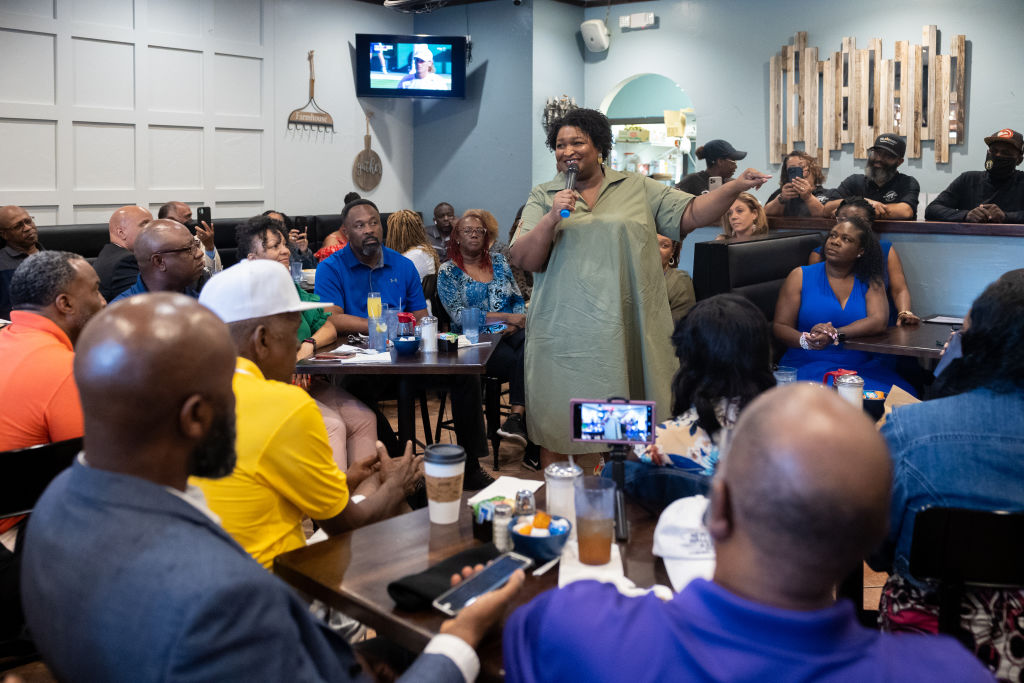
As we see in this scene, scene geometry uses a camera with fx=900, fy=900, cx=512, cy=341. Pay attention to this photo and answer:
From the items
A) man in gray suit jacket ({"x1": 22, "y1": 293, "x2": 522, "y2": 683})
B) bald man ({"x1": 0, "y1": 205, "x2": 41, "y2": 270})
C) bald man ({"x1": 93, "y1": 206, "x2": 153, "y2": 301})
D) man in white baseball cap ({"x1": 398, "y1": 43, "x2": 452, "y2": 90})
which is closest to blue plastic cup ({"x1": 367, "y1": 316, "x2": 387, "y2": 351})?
bald man ({"x1": 93, "y1": 206, "x2": 153, "y2": 301})

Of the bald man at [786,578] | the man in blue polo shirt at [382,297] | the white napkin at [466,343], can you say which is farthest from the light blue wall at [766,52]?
the bald man at [786,578]

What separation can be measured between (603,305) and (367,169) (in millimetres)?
6393

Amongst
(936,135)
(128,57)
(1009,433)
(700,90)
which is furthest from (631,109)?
(1009,433)

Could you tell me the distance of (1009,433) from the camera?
1727 millimetres

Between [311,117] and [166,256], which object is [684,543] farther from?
[311,117]

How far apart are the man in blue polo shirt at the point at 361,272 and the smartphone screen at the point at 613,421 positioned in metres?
2.57

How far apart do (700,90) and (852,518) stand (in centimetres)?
845

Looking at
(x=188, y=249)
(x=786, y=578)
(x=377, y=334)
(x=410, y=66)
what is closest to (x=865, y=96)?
(x=410, y=66)

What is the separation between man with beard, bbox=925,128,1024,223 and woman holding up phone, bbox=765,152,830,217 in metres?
0.70

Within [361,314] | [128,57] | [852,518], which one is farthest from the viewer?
[128,57]

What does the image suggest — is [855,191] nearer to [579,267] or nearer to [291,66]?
[579,267]

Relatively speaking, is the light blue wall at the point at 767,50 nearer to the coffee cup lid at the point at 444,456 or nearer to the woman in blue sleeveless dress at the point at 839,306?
the woman in blue sleeveless dress at the point at 839,306

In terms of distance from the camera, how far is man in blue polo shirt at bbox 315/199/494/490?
4.17 m

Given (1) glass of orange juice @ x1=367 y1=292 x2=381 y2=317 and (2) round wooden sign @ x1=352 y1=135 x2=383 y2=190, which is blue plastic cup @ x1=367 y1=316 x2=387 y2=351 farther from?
(2) round wooden sign @ x1=352 y1=135 x2=383 y2=190
